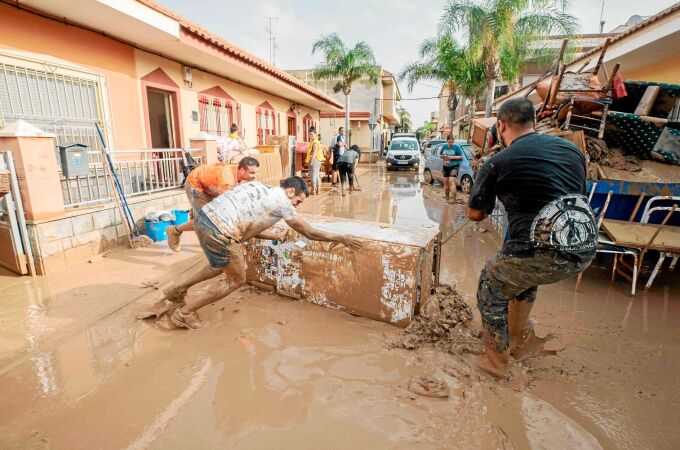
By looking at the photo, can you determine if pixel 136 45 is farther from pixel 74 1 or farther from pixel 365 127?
pixel 365 127

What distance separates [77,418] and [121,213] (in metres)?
3.85

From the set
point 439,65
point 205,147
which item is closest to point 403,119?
point 439,65

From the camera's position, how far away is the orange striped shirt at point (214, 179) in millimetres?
4398

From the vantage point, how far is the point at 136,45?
23.4 feet

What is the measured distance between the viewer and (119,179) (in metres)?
5.64

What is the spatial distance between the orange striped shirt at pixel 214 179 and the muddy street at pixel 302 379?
47.4 inches

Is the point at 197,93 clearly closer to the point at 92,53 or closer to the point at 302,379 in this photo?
the point at 92,53

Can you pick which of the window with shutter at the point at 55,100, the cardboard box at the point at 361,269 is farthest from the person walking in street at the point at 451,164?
the window with shutter at the point at 55,100

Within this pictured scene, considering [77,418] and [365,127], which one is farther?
[365,127]

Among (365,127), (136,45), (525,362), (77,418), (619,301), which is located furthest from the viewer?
(365,127)

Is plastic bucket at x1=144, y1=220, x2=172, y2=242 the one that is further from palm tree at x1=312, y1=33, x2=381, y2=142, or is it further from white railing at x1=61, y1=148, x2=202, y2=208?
palm tree at x1=312, y1=33, x2=381, y2=142

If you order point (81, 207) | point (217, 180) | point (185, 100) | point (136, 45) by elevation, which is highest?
point (136, 45)

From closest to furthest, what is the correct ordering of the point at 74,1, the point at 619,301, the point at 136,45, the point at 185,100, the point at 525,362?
the point at 525,362
the point at 619,301
the point at 74,1
the point at 136,45
the point at 185,100

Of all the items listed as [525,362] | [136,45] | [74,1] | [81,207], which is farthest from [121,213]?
[525,362]
